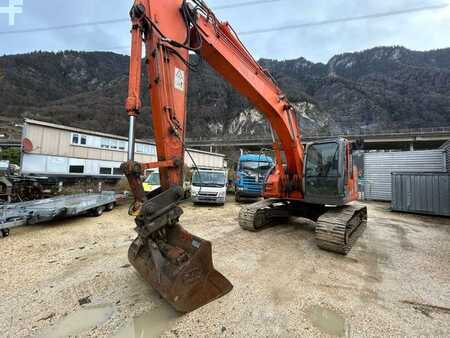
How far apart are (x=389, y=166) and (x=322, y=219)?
12003mm

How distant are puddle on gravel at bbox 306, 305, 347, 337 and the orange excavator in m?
1.03

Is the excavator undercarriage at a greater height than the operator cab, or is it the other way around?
the operator cab

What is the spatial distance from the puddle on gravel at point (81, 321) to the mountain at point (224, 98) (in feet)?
167

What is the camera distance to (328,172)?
5062mm

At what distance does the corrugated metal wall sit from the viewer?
12.5 meters

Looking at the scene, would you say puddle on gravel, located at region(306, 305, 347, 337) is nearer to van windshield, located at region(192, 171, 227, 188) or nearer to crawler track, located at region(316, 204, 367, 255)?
crawler track, located at region(316, 204, 367, 255)

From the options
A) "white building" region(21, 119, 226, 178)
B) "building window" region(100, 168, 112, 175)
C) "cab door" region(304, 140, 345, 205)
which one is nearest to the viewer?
"cab door" region(304, 140, 345, 205)

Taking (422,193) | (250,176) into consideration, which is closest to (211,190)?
(250,176)

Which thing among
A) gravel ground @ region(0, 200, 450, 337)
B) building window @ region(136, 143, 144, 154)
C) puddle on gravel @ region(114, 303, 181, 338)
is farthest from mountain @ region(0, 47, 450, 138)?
puddle on gravel @ region(114, 303, 181, 338)

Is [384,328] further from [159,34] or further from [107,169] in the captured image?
[107,169]

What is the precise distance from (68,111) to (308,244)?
72.6m

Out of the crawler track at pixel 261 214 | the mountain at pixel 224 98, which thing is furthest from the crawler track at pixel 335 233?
the mountain at pixel 224 98

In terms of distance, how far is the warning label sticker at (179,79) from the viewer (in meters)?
3.18

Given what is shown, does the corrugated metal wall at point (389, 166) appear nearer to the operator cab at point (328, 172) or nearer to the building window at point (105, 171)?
the operator cab at point (328, 172)
